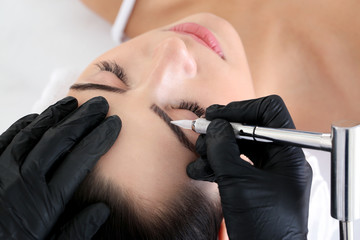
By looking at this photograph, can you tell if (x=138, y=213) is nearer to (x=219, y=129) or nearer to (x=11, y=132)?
(x=219, y=129)

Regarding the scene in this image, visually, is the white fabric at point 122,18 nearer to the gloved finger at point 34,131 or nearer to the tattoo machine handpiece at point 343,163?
the gloved finger at point 34,131

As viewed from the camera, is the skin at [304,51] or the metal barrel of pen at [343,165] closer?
the metal barrel of pen at [343,165]

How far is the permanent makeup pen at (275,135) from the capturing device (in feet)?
1.89

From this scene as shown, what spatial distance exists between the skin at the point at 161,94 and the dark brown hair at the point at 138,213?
0.02m

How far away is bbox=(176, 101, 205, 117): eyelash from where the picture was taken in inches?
32.2

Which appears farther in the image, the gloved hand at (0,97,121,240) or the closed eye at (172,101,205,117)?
the closed eye at (172,101,205,117)

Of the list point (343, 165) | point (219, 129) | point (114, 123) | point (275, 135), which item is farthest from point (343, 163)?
point (114, 123)

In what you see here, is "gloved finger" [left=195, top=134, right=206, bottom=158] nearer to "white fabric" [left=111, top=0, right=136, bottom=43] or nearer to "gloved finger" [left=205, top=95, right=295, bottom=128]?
"gloved finger" [left=205, top=95, right=295, bottom=128]

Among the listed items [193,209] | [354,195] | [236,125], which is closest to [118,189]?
[193,209]

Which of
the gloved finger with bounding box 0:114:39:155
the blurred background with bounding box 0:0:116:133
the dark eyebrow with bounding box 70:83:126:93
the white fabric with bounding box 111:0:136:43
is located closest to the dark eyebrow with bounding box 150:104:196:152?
the dark eyebrow with bounding box 70:83:126:93

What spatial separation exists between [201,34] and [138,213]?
1.85ft

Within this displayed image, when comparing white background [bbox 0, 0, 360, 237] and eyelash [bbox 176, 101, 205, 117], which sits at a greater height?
white background [bbox 0, 0, 360, 237]

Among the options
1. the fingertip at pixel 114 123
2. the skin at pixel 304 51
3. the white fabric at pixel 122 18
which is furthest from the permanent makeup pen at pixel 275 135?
the white fabric at pixel 122 18

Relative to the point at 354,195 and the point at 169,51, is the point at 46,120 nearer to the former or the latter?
the point at 169,51
